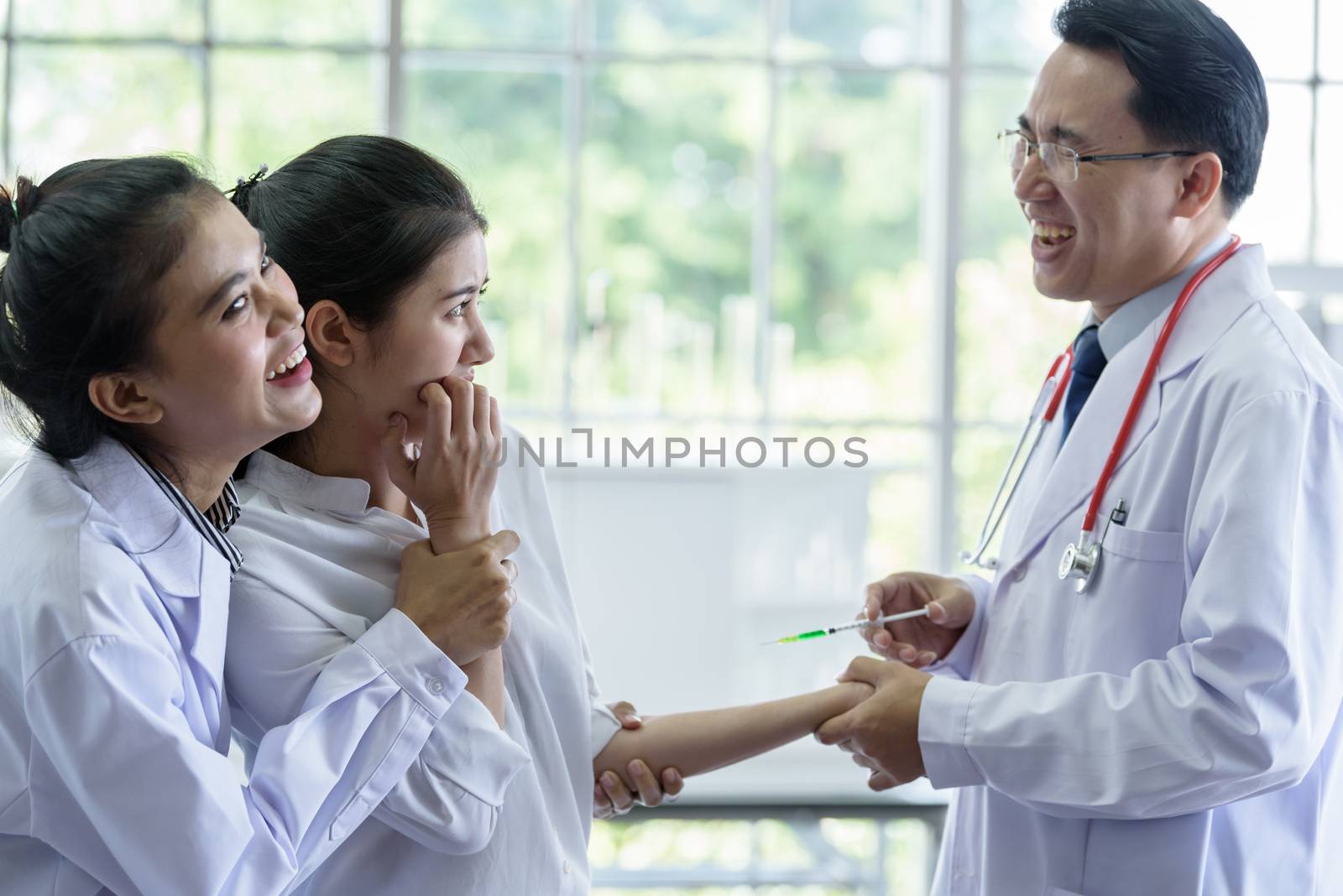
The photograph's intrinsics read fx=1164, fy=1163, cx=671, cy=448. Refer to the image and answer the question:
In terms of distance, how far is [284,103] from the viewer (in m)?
3.95

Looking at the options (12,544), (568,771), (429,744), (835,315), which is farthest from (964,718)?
(835,315)

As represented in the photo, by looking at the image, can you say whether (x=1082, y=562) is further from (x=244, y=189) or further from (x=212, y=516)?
(x=244, y=189)

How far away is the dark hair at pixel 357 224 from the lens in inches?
55.2

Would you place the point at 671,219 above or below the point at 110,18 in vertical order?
below

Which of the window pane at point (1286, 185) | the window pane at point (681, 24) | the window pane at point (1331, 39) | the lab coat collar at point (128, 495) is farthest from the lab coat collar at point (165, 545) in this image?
the window pane at point (1331, 39)

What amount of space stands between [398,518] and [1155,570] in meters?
0.96

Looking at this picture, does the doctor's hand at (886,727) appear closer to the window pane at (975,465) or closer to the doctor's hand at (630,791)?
the doctor's hand at (630,791)

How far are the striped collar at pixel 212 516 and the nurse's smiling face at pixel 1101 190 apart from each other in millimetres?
1205

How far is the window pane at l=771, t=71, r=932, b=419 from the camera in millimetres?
4211

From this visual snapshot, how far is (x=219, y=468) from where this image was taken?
1.31 m

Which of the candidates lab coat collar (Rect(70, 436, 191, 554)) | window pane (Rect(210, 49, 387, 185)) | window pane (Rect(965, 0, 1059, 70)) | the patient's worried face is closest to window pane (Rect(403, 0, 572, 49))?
window pane (Rect(210, 49, 387, 185))

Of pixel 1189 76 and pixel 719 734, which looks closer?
pixel 1189 76

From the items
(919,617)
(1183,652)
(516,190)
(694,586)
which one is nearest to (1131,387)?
(1183,652)

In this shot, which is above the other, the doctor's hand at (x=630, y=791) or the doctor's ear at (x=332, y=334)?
the doctor's ear at (x=332, y=334)
